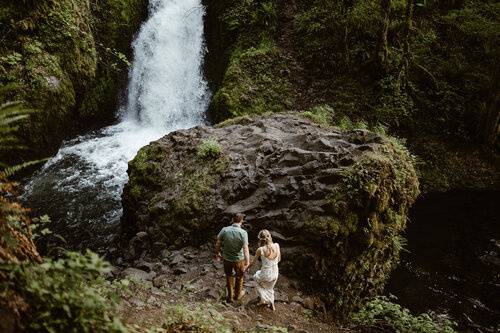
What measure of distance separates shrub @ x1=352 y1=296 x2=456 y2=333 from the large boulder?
0.34 m

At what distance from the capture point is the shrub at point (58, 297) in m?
2.64

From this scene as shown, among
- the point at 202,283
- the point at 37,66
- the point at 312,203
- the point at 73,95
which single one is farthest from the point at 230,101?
the point at 202,283

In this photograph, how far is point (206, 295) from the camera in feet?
22.9

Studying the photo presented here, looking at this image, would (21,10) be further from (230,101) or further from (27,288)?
(27,288)

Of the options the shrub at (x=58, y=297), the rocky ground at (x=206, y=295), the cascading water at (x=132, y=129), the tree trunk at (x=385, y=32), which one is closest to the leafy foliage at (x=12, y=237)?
the shrub at (x=58, y=297)

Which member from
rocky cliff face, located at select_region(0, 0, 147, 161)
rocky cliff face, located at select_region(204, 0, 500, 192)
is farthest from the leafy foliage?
rocky cliff face, located at select_region(204, 0, 500, 192)

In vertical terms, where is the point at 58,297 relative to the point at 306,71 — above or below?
below

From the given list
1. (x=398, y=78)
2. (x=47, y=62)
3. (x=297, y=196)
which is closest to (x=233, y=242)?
(x=297, y=196)

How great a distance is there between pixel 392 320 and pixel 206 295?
4079mm

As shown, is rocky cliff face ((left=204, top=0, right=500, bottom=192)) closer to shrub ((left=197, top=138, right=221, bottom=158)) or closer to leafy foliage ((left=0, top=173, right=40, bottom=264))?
shrub ((left=197, top=138, right=221, bottom=158))

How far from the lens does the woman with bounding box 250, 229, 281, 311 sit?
6.55 m

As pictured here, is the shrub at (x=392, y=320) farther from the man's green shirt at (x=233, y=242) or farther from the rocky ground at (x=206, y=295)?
the man's green shirt at (x=233, y=242)

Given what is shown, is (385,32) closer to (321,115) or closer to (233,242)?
(321,115)

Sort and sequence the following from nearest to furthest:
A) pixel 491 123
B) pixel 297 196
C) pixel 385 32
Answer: pixel 297 196, pixel 385 32, pixel 491 123
